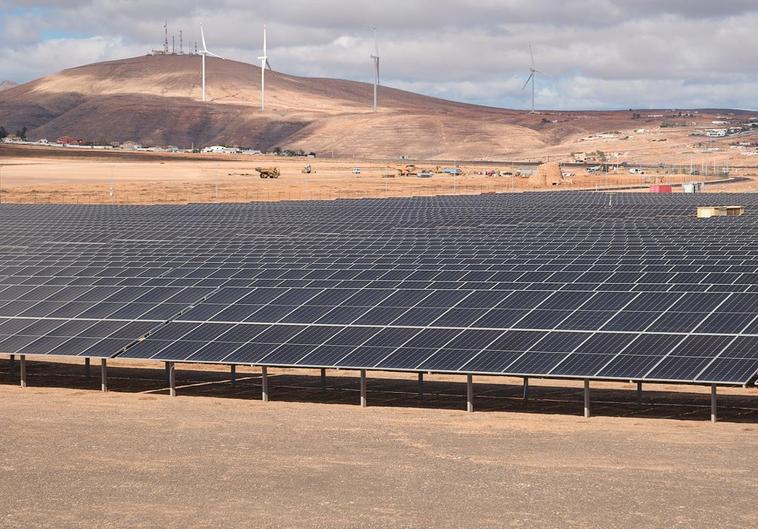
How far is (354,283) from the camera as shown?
1649 inches

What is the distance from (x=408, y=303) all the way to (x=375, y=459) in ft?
38.7

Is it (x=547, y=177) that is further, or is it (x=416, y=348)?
(x=547, y=177)

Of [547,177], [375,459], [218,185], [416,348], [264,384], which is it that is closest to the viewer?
Result: [375,459]

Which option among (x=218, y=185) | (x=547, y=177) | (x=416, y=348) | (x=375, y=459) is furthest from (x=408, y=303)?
(x=547, y=177)

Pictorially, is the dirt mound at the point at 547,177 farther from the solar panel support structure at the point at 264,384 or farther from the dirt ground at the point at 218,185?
the solar panel support structure at the point at 264,384

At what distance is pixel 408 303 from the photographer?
3875cm

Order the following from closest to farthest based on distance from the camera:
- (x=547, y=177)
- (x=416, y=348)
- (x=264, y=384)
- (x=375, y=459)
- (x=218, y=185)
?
(x=375, y=459) → (x=416, y=348) → (x=264, y=384) → (x=218, y=185) → (x=547, y=177)

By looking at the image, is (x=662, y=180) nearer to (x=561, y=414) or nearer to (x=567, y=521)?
(x=561, y=414)

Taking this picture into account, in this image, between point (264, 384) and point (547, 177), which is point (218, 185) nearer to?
point (547, 177)

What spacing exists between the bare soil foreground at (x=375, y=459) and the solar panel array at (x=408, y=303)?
1.70 meters

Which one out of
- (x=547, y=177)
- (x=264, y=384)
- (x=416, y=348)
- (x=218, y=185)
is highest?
(x=547, y=177)

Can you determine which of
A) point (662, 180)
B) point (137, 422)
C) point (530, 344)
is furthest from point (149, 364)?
point (662, 180)

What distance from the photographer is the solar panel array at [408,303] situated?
33688 mm

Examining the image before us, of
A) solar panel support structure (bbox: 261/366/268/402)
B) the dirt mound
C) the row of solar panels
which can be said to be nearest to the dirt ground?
the dirt mound
